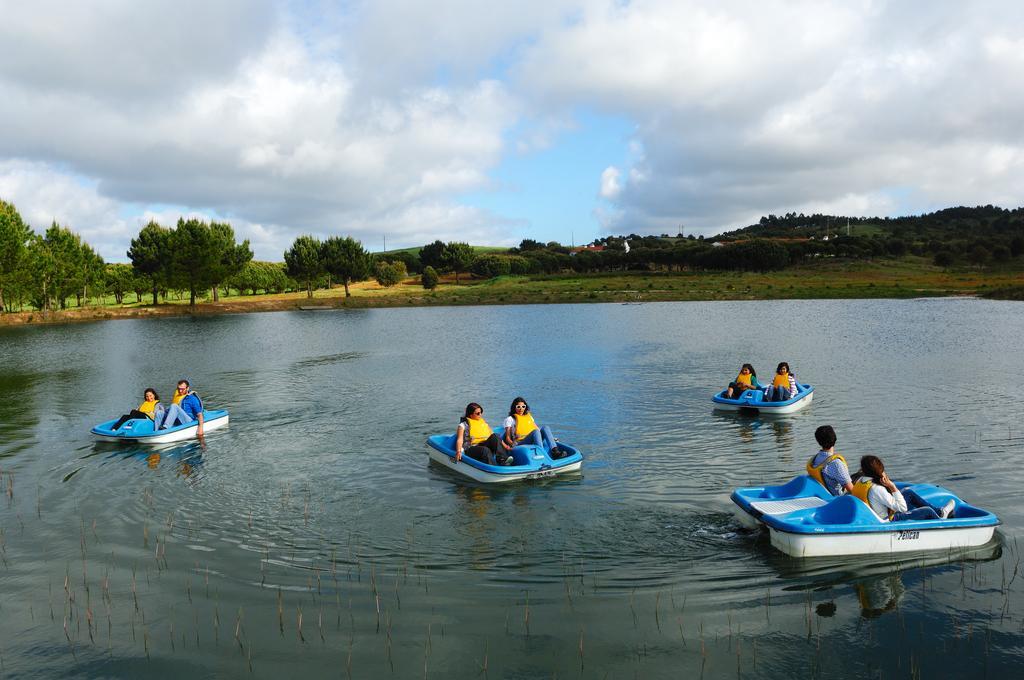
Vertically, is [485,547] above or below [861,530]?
below

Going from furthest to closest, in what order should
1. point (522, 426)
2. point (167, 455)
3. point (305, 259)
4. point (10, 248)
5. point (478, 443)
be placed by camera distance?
point (305, 259), point (10, 248), point (167, 455), point (522, 426), point (478, 443)

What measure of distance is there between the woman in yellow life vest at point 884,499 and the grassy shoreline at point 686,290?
84.1m

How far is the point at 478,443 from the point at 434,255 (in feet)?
467

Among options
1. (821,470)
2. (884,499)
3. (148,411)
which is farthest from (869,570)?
(148,411)

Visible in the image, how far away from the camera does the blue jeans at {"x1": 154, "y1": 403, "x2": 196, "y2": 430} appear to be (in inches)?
839

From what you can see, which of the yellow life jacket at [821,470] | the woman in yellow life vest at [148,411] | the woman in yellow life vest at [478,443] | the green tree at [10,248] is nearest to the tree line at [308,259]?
the green tree at [10,248]

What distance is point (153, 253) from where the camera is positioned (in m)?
99.6

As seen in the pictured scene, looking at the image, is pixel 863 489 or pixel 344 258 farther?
pixel 344 258

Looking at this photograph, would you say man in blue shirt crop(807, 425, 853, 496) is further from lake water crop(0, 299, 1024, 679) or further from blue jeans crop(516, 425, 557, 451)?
blue jeans crop(516, 425, 557, 451)

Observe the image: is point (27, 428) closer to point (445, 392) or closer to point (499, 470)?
point (445, 392)

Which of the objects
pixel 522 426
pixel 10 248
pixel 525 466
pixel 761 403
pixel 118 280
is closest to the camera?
pixel 525 466

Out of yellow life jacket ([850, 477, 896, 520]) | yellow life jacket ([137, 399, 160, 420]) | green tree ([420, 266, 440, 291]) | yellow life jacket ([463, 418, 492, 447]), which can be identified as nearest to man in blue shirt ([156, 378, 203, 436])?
yellow life jacket ([137, 399, 160, 420])

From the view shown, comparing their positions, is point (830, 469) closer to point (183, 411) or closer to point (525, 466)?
point (525, 466)

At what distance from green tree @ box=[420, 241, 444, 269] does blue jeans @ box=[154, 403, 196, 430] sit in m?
135
